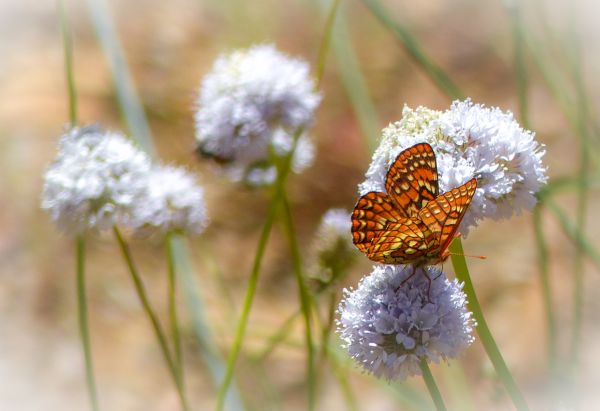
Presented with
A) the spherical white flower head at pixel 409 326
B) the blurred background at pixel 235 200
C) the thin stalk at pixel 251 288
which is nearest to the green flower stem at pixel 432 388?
the spherical white flower head at pixel 409 326

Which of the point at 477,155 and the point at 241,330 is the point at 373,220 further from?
the point at 241,330

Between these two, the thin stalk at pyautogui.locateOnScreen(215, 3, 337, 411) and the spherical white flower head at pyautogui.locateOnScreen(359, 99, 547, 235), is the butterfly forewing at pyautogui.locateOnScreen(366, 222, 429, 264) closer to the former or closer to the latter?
the spherical white flower head at pyautogui.locateOnScreen(359, 99, 547, 235)

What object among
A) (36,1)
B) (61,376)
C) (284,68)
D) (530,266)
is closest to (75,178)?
(284,68)

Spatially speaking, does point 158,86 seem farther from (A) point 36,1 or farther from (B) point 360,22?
(B) point 360,22

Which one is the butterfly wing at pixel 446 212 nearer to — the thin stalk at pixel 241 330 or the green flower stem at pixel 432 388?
the green flower stem at pixel 432 388

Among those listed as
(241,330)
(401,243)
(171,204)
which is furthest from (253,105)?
(401,243)

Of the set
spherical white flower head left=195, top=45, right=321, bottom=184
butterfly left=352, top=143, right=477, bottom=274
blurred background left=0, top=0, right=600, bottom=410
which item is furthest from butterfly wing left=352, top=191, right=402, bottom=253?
blurred background left=0, top=0, right=600, bottom=410
